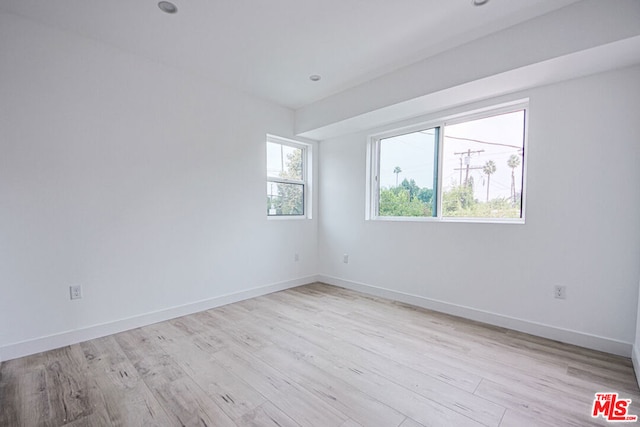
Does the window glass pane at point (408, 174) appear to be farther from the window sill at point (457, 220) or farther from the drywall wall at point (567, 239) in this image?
the drywall wall at point (567, 239)

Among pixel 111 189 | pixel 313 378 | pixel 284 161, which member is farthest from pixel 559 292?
pixel 111 189

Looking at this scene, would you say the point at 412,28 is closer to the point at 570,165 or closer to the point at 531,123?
the point at 531,123

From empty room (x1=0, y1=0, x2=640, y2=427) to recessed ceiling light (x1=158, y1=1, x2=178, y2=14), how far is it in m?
0.02

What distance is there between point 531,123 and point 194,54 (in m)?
3.13

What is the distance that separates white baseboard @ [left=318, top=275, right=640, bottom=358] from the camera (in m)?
2.21

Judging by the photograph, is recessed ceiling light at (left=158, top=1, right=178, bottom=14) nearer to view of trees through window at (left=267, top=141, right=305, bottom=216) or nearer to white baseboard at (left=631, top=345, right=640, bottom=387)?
view of trees through window at (left=267, top=141, right=305, bottom=216)

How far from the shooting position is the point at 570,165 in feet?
7.74

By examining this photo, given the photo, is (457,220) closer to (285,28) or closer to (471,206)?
(471,206)

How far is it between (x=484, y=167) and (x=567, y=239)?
0.96 meters

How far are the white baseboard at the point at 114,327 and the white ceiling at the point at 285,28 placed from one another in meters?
2.49

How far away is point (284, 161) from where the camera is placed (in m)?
4.14

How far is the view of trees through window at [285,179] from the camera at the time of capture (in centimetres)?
396

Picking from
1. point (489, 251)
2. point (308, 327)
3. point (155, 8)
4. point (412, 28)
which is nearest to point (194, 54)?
point (155, 8)

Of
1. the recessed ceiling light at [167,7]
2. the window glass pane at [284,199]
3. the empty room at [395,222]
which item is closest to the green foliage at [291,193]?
the window glass pane at [284,199]
